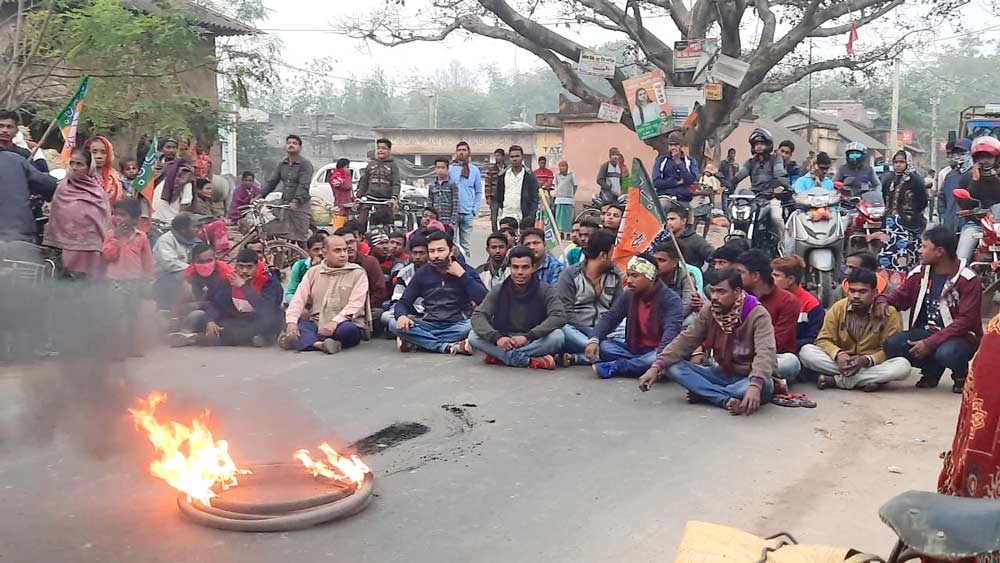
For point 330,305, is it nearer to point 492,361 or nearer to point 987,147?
point 492,361

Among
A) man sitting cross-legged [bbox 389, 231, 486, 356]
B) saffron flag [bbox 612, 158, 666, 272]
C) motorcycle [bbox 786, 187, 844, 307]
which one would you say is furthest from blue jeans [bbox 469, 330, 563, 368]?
motorcycle [bbox 786, 187, 844, 307]

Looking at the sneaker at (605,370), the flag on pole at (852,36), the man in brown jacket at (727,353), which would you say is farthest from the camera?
the flag on pole at (852,36)

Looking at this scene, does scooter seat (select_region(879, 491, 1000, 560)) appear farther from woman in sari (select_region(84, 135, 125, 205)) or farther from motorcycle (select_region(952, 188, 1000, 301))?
woman in sari (select_region(84, 135, 125, 205))

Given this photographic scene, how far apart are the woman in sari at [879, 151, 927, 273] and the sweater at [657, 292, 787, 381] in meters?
5.05

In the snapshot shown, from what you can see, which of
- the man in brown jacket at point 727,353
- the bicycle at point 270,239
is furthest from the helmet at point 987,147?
the bicycle at point 270,239

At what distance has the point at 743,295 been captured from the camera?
6609 millimetres

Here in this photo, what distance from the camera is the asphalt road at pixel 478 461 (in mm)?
4219

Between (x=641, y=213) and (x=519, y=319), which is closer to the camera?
(x=641, y=213)

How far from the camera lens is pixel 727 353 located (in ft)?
21.9

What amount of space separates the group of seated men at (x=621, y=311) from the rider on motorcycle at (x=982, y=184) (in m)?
1.89

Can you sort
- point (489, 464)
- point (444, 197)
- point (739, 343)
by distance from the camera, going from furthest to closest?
point (444, 197) < point (739, 343) < point (489, 464)

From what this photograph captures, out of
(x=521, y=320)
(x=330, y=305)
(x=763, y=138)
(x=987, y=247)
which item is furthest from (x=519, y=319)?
(x=763, y=138)

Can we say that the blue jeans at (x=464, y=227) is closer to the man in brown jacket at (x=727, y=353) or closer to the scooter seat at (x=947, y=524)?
the man in brown jacket at (x=727, y=353)

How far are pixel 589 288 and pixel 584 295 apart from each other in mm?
78
